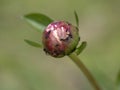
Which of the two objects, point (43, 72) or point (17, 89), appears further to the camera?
point (43, 72)

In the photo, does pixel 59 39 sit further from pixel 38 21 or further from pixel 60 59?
pixel 60 59

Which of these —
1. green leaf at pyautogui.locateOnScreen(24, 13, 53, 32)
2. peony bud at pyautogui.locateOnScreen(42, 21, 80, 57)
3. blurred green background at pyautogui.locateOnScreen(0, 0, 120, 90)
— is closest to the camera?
peony bud at pyautogui.locateOnScreen(42, 21, 80, 57)

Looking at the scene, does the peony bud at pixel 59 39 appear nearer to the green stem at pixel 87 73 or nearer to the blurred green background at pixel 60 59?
the green stem at pixel 87 73

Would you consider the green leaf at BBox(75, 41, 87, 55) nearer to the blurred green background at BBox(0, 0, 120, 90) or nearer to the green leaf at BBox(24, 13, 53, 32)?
the green leaf at BBox(24, 13, 53, 32)

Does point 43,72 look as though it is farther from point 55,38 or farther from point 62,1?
point 55,38

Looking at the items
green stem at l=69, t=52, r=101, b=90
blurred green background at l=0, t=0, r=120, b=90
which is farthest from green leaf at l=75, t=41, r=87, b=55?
blurred green background at l=0, t=0, r=120, b=90

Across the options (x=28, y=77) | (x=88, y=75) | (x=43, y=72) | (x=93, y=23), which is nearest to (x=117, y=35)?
(x=93, y=23)
